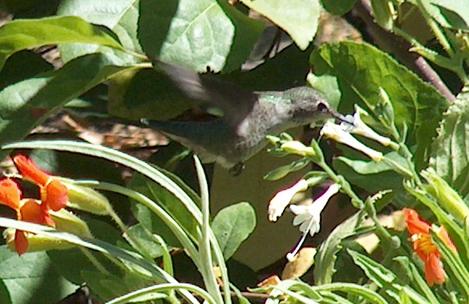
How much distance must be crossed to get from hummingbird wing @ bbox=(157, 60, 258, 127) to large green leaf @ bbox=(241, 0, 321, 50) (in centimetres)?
12

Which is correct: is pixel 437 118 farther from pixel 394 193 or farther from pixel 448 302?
pixel 448 302

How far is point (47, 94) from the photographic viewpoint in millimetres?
1285

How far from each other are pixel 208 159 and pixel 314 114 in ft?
0.48

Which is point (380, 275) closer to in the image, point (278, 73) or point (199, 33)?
point (199, 33)

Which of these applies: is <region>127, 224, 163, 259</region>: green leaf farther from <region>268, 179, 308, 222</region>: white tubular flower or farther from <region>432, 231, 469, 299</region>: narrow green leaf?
<region>432, 231, 469, 299</region>: narrow green leaf

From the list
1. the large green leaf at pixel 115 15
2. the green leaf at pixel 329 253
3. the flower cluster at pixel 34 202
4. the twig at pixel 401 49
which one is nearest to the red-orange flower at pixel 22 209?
the flower cluster at pixel 34 202

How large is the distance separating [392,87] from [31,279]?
0.44m

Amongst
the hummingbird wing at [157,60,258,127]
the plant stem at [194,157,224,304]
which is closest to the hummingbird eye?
the hummingbird wing at [157,60,258,127]

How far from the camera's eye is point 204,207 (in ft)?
3.13

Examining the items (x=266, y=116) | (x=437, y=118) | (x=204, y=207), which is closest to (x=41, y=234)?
(x=204, y=207)

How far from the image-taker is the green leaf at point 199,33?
1.30 meters

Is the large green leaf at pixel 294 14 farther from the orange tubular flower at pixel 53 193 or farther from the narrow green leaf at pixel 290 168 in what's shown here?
the orange tubular flower at pixel 53 193

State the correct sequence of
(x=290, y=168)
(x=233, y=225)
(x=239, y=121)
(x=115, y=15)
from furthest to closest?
(x=239, y=121), (x=115, y=15), (x=233, y=225), (x=290, y=168)

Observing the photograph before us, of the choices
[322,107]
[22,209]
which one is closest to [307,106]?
[322,107]
